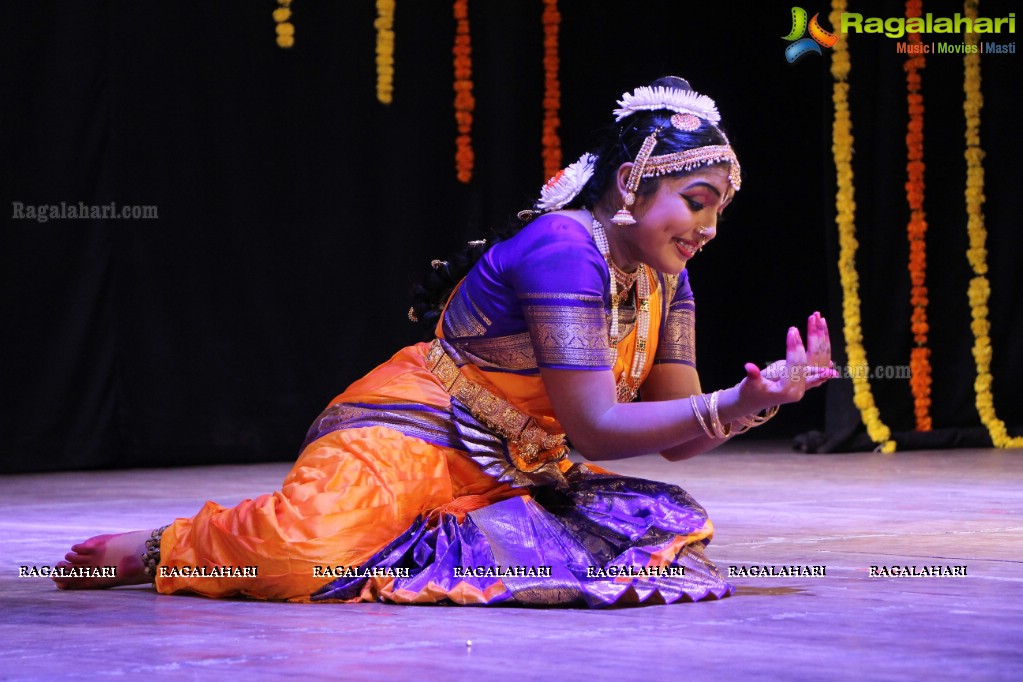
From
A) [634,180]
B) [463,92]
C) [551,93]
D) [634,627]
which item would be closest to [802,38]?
[551,93]

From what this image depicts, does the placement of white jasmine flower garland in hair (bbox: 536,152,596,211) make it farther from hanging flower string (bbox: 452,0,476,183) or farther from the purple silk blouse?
hanging flower string (bbox: 452,0,476,183)

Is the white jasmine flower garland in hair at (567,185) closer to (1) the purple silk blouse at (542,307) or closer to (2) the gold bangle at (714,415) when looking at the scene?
(1) the purple silk blouse at (542,307)

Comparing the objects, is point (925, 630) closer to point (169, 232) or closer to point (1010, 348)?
point (169, 232)

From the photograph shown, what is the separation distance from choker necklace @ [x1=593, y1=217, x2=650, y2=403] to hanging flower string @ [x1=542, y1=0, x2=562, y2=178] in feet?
14.4

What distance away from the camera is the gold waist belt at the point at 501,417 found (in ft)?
9.09

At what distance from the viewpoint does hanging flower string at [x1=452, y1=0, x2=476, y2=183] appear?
22.7 ft

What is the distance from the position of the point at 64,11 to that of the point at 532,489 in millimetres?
3970

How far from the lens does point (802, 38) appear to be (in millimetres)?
7438

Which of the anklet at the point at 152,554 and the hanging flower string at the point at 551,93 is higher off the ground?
the hanging flower string at the point at 551,93

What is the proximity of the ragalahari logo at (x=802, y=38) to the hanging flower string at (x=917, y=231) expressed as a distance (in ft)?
1.34

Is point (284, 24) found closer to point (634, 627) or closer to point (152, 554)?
point (152, 554)

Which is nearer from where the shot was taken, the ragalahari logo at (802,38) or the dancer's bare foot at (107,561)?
the dancer's bare foot at (107,561)

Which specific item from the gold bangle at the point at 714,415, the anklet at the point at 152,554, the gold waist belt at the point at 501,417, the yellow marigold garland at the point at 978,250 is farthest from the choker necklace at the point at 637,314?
the yellow marigold garland at the point at 978,250

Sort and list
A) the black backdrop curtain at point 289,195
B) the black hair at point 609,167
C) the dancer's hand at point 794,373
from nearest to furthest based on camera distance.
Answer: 1. the dancer's hand at point 794,373
2. the black hair at point 609,167
3. the black backdrop curtain at point 289,195
